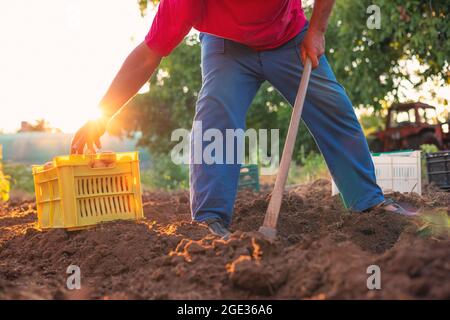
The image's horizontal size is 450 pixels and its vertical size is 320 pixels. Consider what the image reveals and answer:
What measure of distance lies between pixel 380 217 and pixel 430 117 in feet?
27.4

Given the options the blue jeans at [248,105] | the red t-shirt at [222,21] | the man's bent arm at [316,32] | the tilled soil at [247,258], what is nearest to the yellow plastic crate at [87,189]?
the tilled soil at [247,258]

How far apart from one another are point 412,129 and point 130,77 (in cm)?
853

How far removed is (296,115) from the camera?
293 cm

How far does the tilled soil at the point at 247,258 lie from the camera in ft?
5.66

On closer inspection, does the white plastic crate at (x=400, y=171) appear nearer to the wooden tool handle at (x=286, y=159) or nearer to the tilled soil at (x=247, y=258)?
the tilled soil at (x=247, y=258)

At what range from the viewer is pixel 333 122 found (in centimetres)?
322

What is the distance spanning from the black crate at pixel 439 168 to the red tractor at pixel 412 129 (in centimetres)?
463

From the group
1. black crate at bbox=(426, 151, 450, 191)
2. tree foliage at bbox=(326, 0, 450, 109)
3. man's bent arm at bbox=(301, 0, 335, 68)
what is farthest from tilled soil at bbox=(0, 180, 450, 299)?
tree foliage at bbox=(326, 0, 450, 109)

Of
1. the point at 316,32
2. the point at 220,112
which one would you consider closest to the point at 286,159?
the point at 220,112

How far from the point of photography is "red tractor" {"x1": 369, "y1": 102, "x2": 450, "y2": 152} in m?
10.4

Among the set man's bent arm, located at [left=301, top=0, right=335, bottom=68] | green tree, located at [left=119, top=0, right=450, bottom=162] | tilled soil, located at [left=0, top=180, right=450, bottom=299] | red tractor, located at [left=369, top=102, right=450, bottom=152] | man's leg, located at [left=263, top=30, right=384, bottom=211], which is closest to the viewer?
tilled soil, located at [left=0, top=180, right=450, bottom=299]

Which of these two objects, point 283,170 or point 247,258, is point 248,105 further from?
point 247,258

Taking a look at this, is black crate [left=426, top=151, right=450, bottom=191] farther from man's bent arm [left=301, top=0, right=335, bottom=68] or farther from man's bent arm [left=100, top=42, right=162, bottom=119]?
man's bent arm [left=100, top=42, right=162, bottom=119]

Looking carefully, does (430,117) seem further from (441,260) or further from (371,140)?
(441,260)
